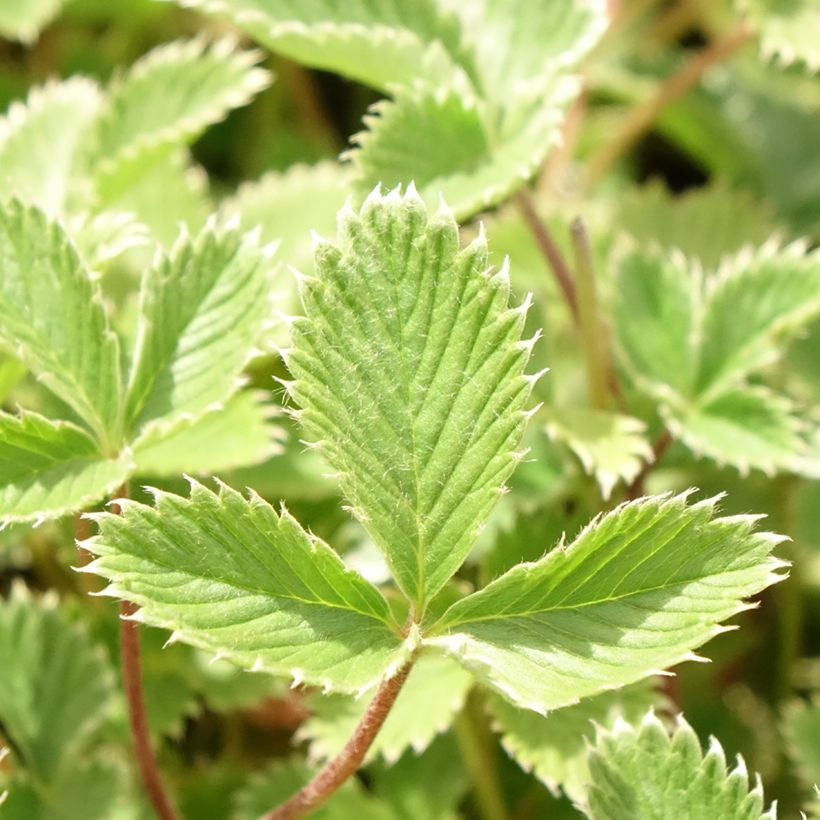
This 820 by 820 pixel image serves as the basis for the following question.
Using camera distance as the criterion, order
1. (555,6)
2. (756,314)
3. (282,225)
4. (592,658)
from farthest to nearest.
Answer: (282,225), (555,6), (756,314), (592,658)

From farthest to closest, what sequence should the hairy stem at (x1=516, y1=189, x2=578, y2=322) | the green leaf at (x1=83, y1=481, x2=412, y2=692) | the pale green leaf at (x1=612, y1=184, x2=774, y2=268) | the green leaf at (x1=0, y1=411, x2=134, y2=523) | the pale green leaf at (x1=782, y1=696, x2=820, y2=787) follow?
the pale green leaf at (x1=612, y1=184, x2=774, y2=268) < the hairy stem at (x1=516, y1=189, x2=578, y2=322) < the pale green leaf at (x1=782, y1=696, x2=820, y2=787) < the green leaf at (x1=0, y1=411, x2=134, y2=523) < the green leaf at (x1=83, y1=481, x2=412, y2=692)

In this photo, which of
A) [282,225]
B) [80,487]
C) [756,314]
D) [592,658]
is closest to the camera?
[592,658]

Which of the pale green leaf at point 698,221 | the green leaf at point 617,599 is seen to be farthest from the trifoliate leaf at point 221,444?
the pale green leaf at point 698,221

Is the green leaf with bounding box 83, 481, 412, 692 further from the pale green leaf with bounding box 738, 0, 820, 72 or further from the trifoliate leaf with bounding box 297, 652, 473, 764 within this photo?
the pale green leaf with bounding box 738, 0, 820, 72

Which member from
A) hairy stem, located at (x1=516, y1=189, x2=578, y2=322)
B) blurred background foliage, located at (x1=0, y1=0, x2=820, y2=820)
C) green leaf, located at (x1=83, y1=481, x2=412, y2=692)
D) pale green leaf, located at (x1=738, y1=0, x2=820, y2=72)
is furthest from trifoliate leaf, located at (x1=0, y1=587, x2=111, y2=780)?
pale green leaf, located at (x1=738, y1=0, x2=820, y2=72)

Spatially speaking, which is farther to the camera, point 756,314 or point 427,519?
point 756,314

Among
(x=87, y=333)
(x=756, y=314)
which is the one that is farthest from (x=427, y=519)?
(x=756, y=314)

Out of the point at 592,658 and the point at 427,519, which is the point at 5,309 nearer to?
the point at 427,519
